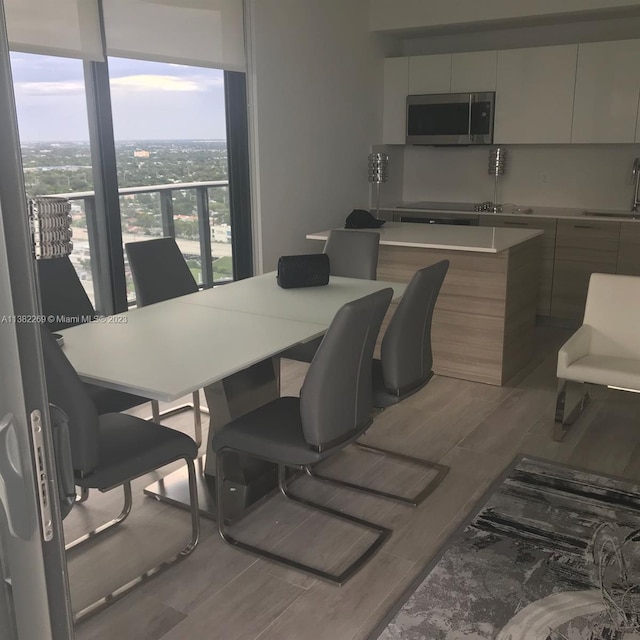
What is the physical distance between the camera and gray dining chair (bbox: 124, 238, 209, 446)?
3516 mm

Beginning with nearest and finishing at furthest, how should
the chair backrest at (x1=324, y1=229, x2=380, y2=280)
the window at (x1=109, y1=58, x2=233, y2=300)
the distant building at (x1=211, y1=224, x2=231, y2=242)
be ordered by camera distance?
the chair backrest at (x1=324, y1=229, x2=380, y2=280) → the window at (x1=109, y1=58, x2=233, y2=300) → the distant building at (x1=211, y1=224, x2=231, y2=242)

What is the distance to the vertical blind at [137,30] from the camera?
11.6 ft

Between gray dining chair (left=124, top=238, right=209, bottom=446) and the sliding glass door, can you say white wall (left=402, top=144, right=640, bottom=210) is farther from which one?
the sliding glass door

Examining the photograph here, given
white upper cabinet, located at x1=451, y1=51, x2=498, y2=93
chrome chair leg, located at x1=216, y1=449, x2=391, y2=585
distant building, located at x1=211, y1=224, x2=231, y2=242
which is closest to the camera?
chrome chair leg, located at x1=216, y1=449, x2=391, y2=585

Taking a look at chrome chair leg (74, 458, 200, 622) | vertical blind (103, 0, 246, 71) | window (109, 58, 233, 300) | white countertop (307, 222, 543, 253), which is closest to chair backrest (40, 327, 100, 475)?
chrome chair leg (74, 458, 200, 622)

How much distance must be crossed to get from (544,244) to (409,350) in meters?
3.23

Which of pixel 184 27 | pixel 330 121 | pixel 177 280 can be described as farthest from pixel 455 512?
pixel 330 121

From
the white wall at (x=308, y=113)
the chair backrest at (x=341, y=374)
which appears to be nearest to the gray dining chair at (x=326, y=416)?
the chair backrest at (x=341, y=374)

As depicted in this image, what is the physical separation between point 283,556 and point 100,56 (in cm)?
292

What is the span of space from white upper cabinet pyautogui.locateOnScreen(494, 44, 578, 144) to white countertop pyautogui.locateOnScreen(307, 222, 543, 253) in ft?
4.73

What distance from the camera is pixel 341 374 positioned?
2402 mm

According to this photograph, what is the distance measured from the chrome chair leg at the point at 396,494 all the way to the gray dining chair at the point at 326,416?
0.30 meters

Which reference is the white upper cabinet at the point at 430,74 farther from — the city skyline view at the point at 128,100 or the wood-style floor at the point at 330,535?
the wood-style floor at the point at 330,535

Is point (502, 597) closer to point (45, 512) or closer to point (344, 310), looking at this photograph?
point (344, 310)
